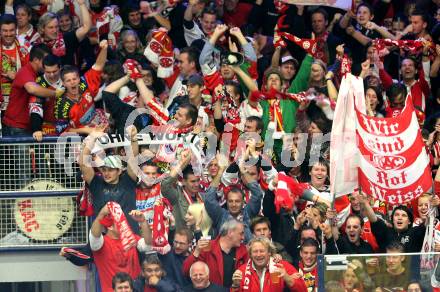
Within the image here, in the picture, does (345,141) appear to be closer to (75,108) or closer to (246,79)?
(246,79)

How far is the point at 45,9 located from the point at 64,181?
2.75 metres

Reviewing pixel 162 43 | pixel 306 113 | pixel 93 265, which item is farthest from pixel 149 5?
pixel 93 265

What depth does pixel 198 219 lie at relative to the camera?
18438 millimetres

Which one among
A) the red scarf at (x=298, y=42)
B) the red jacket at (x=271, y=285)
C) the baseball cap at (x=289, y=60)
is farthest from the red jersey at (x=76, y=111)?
the red jacket at (x=271, y=285)

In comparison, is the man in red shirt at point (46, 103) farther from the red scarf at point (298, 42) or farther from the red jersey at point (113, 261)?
the red scarf at point (298, 42)

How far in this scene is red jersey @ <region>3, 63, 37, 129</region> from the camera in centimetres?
1922

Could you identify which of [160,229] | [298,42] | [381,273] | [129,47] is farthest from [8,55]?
[381,273]

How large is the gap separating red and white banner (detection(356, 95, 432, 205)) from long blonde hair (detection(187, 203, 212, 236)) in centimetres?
164

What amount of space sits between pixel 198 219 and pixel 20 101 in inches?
95.3

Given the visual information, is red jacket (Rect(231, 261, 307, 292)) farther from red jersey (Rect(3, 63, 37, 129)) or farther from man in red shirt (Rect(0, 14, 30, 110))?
man in red shirt (Rect(0, 14, 30, 110))

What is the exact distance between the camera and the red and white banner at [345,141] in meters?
17.7

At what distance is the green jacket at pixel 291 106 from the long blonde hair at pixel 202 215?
1381 millimetres

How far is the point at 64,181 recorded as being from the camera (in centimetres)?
1908

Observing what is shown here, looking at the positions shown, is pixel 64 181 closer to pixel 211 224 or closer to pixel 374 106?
pixel 211 224
